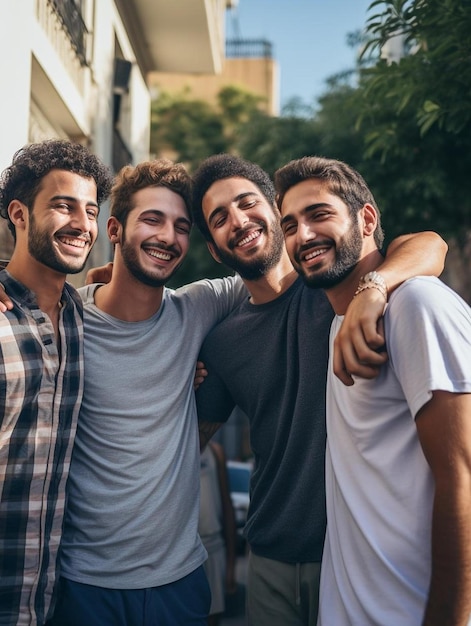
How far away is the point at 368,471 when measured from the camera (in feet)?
7.63

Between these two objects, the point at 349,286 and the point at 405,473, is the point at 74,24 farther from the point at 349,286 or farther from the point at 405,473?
the point at 405,473

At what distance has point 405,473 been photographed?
2.24 m

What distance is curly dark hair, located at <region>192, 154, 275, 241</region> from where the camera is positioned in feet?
11.9

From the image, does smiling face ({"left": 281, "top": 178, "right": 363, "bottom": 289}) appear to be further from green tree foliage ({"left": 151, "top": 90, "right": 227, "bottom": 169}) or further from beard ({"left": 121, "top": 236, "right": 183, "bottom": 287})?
green tree foliage ({"left": 151, "top": 90, "right": 227, "bottom": 169})

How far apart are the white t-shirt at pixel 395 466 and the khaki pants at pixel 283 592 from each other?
20.9 inches

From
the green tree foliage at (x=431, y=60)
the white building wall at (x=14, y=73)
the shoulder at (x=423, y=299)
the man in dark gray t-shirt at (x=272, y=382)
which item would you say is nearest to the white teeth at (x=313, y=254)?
the man in dark gray t-shirt at (x=272, y=382)

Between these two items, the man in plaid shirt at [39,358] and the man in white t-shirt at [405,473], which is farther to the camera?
the man in plaid shirt at [39,358]

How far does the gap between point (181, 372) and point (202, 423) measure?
0.35 metres

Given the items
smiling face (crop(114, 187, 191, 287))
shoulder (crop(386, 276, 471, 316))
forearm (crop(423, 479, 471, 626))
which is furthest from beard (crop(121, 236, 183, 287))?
forearm (crop(423, 479, 471, 626))

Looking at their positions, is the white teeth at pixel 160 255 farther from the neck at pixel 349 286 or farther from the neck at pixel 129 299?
the neck at pixel 349 286

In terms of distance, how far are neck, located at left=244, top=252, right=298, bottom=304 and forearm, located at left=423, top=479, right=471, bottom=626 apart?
1.43 metres

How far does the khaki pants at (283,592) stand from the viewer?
2961mm

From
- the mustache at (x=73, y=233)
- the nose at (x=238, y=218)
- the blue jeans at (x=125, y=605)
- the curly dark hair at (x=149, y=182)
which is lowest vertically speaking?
the blue jeans at (x=125, y=605)

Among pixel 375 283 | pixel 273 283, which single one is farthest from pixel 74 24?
pixel 375 283
